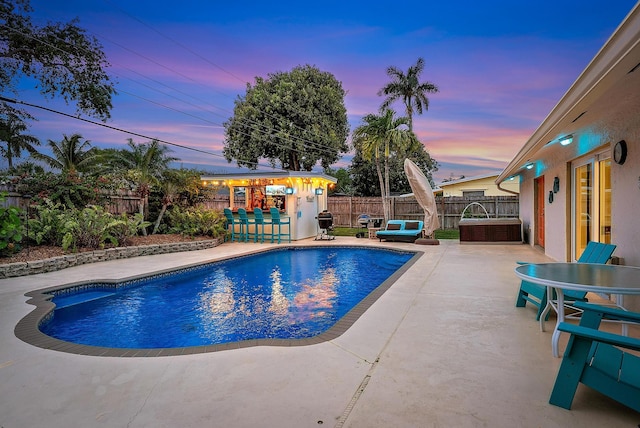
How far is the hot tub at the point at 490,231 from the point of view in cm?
1315

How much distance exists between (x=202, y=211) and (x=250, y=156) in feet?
43.6

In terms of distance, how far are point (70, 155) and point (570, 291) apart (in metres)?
18.6

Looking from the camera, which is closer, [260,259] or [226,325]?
[226,325]

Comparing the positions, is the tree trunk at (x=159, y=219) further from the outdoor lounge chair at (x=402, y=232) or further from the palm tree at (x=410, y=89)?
the palm tree at (x=410, y=89)

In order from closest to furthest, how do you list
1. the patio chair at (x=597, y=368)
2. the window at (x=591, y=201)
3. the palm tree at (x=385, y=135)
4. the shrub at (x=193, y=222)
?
the patio chair at (x=597, y=368) → the window at (x=591, y=201) → the shrub at (x=193, y=222) → the palm tree at (x=385, y=135)

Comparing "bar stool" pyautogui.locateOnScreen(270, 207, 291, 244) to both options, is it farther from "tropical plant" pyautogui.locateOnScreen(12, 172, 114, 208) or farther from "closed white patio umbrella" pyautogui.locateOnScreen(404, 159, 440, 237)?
"tropical plant" pyautogui.locateOnScreen(12, 172, 114, 208)

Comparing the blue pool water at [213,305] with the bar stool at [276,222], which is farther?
the bar stool at [276,222]

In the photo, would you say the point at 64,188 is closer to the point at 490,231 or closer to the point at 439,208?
the point at 490,231

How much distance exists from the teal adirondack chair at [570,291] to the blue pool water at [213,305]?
2.49 meters

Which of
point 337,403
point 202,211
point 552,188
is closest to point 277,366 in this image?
point 337,403

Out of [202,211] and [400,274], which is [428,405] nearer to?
[400,274]

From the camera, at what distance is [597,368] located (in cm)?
236

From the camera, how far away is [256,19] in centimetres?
1539

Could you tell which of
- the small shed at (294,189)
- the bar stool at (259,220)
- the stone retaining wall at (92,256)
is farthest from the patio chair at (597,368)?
the small shed at (294,189)
